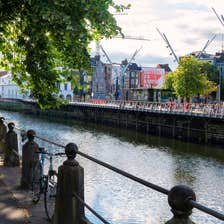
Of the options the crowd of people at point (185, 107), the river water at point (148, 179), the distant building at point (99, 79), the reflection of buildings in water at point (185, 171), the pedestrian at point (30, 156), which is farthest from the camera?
the distant building at point (99, 79)

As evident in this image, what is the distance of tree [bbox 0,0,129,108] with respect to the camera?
700cm

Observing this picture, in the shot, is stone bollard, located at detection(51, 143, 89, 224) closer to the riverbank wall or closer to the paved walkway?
the paved walkway

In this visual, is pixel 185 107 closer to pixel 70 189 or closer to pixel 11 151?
pixel 11 151

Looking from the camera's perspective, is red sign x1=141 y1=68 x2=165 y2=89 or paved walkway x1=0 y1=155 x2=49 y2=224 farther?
red sign x1=141 y1=68 x2=165 y2=89

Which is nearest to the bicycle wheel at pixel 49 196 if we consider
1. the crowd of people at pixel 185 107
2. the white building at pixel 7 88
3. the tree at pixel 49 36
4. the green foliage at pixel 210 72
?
the tree at pixel 49 36

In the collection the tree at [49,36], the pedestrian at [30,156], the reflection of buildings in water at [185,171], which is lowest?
the reflection of buildings in water at [185,171]

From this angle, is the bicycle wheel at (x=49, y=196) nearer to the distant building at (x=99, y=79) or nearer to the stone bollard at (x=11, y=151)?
the stone bollard at (x=11, y=151)

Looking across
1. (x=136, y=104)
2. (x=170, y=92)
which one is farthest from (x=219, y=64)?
(x=136, y=104)

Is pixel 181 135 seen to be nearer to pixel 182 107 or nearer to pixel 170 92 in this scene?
pixel 182 107

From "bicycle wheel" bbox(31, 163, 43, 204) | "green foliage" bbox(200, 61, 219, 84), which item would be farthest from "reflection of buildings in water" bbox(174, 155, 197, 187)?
"green foliage" bbox(200, 61, 219, 84)

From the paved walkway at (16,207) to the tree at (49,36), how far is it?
2.57m

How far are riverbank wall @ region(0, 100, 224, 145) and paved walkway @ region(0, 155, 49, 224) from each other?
37449mm

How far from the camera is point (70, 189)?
16.7 feet

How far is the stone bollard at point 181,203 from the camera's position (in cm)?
254
